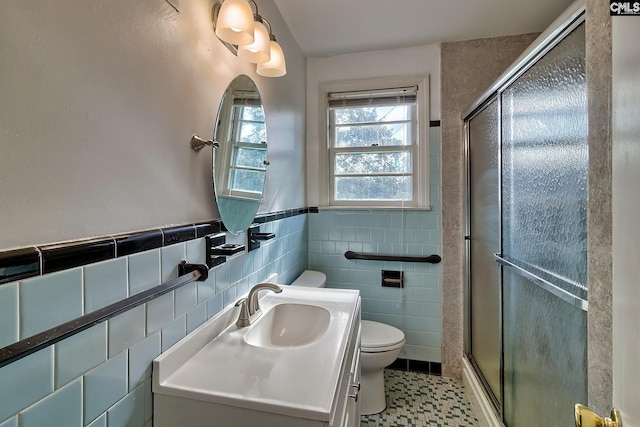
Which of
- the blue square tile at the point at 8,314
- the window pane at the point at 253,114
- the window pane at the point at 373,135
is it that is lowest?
the blue square tile at the point at 8,314

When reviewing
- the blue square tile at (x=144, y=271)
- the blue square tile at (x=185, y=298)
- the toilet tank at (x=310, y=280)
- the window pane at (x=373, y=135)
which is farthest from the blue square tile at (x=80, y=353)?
the window pane at (x=373, y=135)

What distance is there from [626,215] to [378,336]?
1.63 meters

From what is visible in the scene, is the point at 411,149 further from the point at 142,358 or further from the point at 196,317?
the point at 142,358

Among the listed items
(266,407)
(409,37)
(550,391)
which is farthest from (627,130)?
(409,37)

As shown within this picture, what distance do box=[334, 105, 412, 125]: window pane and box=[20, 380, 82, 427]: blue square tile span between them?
7.12ft

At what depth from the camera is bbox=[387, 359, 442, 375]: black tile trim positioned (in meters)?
2.19

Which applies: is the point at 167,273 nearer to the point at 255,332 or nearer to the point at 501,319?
the point at 255,332

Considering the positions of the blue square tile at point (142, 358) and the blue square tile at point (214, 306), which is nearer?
the blue square tile at point (142, 358)

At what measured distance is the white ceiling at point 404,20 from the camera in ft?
5.68

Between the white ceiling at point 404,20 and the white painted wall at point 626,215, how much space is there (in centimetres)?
157

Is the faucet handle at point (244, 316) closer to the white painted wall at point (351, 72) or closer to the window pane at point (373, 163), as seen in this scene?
the white painted wall at point (351, 72)

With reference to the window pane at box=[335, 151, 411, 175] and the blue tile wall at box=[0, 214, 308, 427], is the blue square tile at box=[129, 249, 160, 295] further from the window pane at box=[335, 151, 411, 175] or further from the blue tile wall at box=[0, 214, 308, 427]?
the window pane at box=[335, 151, 411, 175]

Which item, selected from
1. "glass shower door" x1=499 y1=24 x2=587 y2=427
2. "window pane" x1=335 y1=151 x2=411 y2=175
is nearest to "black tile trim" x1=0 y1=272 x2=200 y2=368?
"glass shower door" x1=499 y1=24 x2=587 y2=427

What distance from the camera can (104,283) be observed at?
0.66 m
